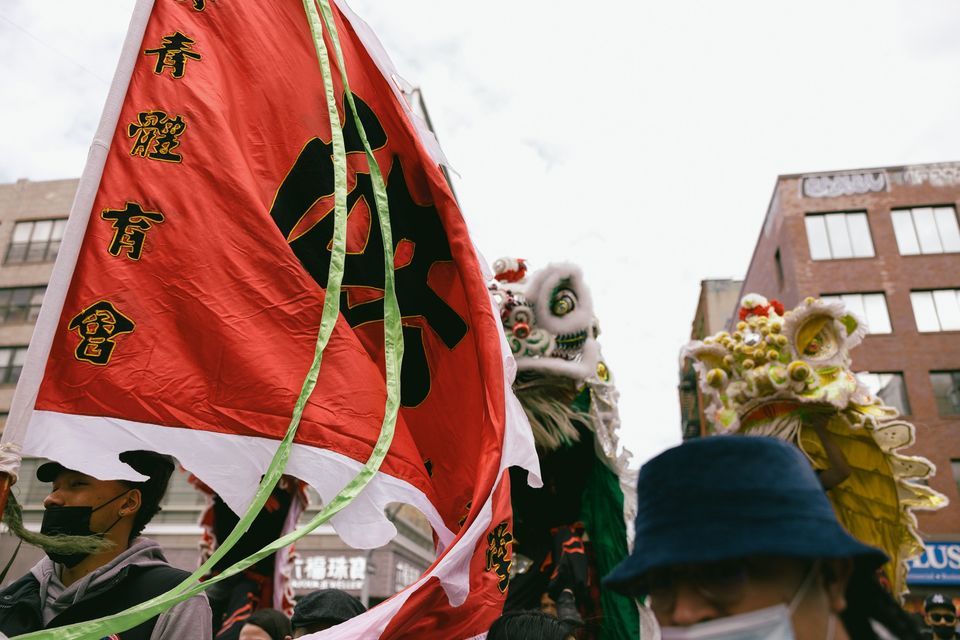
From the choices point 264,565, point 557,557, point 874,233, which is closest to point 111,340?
point 264,565

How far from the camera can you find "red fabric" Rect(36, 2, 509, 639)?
2.57 metres

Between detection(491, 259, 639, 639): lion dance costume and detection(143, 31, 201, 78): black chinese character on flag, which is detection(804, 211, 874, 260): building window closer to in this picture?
detection(491, 259, 639, 639): lion dance costume

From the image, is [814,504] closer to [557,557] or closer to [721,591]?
[721,591]

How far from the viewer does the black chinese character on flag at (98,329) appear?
2486 mm

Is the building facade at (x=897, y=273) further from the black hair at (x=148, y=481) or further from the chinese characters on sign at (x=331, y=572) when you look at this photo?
the black hair at (x=148, y=481)

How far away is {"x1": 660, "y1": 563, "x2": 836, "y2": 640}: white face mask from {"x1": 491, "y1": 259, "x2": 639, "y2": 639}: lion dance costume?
11.6ft

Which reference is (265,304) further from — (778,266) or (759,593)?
(778,266)

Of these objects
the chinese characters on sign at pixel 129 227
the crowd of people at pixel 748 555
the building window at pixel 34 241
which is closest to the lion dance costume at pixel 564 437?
the chinese characters on sign at pixel 129 227

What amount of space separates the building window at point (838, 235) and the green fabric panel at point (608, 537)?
20.5 meters

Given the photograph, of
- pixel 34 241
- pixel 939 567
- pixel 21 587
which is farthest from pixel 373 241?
pixel 34 241

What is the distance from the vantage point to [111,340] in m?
2.53

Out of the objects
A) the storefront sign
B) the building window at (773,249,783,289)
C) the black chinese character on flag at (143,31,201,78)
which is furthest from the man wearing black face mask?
the building window at (773,249,783,289)

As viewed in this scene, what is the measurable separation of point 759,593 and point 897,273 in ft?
79.3

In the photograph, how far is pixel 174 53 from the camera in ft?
9.72
